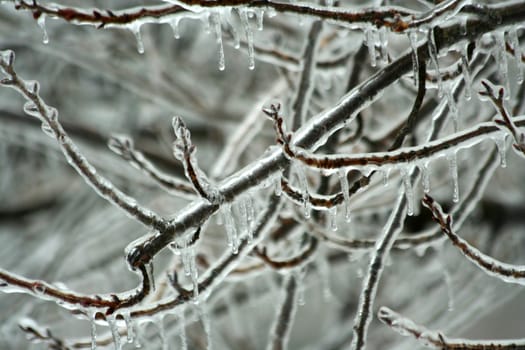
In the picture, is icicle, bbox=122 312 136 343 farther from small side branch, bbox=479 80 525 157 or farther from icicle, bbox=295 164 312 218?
small side branch, bbox=479 80 525 157

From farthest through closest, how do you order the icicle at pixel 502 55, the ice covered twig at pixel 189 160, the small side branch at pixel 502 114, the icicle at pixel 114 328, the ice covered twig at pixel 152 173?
the ice covered twig at pixel 152 173 → the icicle at pixel 502 55 → the icicle at pixel 114 328 → the small side branch at pixel 502 114 → the ice covered twig at pixel 189 160

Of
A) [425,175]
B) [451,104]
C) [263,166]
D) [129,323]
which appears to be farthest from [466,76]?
[129,323]

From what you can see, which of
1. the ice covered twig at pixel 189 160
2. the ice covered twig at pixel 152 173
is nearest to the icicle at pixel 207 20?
the ice covered twig at pixel 189 160

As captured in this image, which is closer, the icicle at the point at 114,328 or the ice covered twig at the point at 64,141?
the ice covered twig at the point at 64,141

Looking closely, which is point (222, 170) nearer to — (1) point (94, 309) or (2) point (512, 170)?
(1) point (94, 309)

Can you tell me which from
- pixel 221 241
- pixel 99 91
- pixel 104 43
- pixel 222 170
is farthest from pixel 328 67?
pixel 99 91

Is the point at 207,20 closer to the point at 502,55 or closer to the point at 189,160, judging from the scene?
the point at 189,160

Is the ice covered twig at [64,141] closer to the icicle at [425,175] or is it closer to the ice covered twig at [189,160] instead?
the ice covered twig at [189,160]
